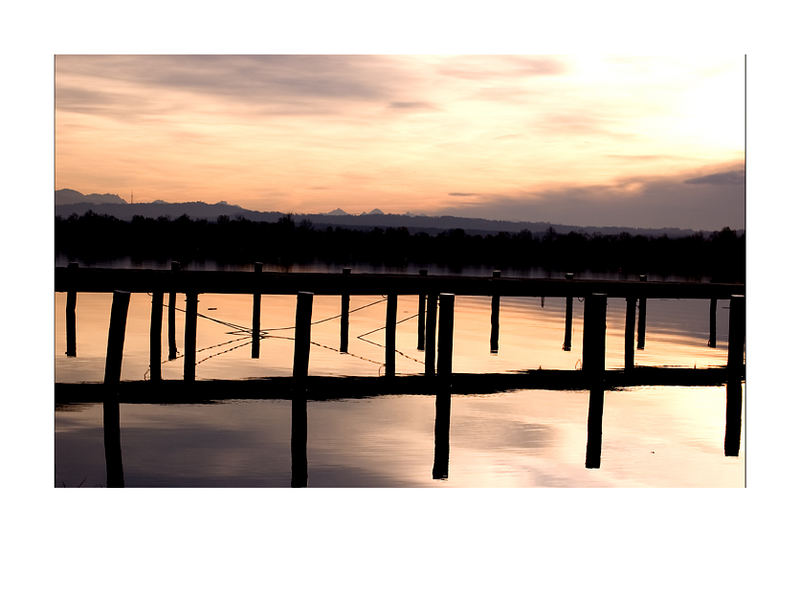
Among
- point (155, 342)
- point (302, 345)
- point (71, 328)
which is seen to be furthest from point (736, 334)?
point (71, 328)

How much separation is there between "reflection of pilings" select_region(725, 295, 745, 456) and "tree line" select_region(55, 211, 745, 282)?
3345 cm

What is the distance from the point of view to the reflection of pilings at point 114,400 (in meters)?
10.9

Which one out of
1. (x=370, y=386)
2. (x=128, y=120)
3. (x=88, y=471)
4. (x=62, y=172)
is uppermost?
(x=128, y=120)

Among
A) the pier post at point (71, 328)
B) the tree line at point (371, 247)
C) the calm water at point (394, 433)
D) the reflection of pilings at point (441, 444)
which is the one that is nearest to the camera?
the reflection of pilings at point (441, 444)

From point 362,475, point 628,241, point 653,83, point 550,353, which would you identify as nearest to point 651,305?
point 550,353

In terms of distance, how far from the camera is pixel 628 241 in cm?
6166

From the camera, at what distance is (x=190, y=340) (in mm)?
16688

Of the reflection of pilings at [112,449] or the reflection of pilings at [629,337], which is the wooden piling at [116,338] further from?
the reflection of pilings at [629,337]

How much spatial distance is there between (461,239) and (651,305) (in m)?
30.6

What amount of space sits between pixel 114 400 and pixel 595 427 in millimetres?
5848

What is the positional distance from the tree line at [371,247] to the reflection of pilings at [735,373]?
110 ft

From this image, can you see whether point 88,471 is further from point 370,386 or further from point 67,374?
point 67,374

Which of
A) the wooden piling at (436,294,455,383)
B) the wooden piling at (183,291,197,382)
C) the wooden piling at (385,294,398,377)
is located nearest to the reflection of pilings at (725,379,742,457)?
the wooden piling at (436,294,455,383)

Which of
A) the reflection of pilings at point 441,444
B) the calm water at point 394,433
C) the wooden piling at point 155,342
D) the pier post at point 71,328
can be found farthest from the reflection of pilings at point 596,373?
the pier post at point 71,328
